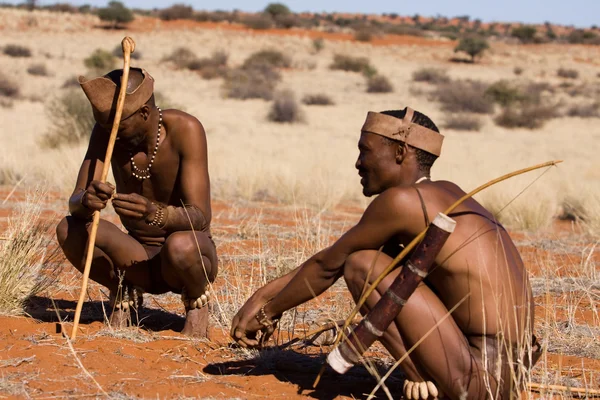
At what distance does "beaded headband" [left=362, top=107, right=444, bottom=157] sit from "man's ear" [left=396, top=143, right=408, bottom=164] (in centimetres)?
2

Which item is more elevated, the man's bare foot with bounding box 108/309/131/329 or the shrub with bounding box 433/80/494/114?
the man's bare foot with bounding box 108/309/131/329

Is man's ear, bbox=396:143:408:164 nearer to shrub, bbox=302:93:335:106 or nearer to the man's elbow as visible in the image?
the man's elbow

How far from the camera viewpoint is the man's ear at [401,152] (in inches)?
130

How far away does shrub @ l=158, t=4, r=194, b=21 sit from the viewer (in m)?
56.6

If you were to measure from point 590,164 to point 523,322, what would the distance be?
571 inches

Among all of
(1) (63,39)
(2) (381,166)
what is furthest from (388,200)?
(1) (63,39)

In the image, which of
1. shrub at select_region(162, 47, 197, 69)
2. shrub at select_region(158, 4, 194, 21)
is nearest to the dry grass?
shrub at select_region(162, 47, 197, 69)

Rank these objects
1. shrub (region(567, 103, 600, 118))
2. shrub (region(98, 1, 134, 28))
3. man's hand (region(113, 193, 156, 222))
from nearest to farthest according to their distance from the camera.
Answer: man's hand (region(113, 193, 156, 222))
shrub (region(567, 103, 600, 118))
shrub (region(98, 1, 134, 28))

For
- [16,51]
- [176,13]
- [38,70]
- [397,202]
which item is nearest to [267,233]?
[397,202]

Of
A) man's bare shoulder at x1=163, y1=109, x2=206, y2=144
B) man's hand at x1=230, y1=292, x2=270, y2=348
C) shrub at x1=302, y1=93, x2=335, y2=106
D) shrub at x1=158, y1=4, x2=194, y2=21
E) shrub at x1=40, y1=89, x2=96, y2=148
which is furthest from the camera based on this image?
shrub at x1=158, y1=4, x2=194, y2=21

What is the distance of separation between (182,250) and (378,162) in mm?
1211

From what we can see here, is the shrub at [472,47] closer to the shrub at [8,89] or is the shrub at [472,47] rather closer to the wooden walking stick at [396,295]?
the shrub at [8,89]

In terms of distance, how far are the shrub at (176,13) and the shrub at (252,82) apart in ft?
75.1

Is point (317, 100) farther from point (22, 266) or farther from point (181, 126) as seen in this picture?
point (181, 126)
